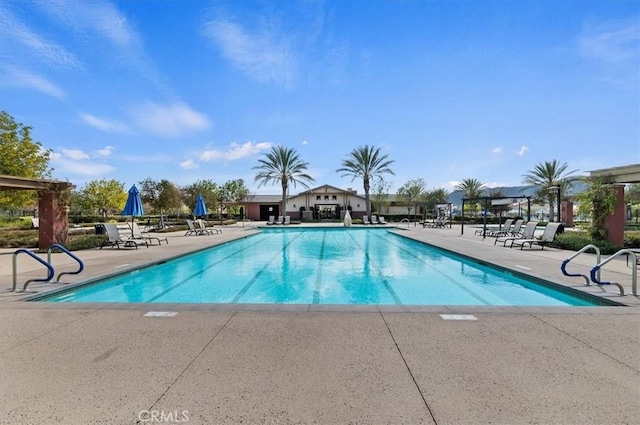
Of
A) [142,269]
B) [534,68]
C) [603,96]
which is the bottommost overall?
[142,269]

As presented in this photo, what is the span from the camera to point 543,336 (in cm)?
381

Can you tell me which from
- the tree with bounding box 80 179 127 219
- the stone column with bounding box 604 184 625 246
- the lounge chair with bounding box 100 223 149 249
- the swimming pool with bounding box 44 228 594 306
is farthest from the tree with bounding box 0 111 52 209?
the tree with bounding box 80 179 127 219

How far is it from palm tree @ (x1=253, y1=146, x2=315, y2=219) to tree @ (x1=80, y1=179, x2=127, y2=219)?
19551 millimetres

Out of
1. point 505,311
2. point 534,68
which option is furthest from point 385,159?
point 505,311

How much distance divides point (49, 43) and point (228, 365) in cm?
1389

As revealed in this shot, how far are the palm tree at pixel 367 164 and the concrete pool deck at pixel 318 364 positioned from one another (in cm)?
3324

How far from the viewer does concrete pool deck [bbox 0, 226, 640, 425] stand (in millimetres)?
2371

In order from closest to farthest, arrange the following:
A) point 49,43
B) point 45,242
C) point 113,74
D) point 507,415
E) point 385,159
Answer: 1. point 507,415
2. point 49,43
3. point 45,242
4. point 113,74
5. point 385,159

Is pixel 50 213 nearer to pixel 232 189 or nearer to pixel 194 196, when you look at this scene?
pixel 194 196

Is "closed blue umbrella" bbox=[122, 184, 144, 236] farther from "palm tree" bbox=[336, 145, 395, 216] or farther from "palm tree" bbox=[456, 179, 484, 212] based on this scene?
"palm tree" bbox=[456, 179, 484, 212]

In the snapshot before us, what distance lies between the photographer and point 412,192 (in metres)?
47.7

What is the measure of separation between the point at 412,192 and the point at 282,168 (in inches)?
778

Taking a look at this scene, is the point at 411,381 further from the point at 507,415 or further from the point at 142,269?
the point at 142,269

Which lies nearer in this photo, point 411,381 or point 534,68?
point 411,381
